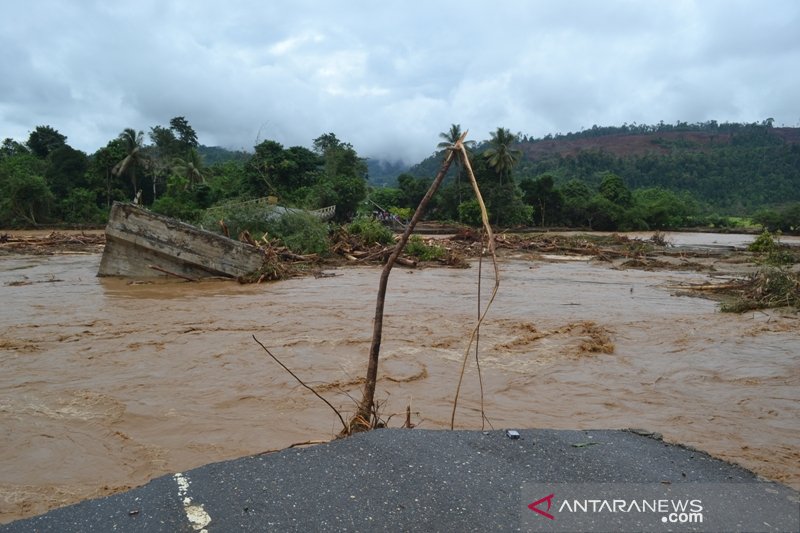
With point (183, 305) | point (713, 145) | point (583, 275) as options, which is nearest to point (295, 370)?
point (183, 305)

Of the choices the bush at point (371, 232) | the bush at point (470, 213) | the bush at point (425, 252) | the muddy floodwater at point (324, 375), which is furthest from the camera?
the bush at point (470, 213)

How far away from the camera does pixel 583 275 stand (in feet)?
51.7

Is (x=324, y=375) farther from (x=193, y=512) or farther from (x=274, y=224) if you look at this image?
(x=274, y=224)

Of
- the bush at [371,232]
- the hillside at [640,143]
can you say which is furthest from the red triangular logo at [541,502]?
the hillside at [640,143]

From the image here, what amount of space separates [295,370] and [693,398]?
3.77 meters

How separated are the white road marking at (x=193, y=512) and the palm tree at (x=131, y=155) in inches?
1705

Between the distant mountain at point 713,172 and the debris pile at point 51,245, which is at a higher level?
the distant mountain at point 713,172

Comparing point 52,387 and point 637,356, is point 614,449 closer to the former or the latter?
point 637,356

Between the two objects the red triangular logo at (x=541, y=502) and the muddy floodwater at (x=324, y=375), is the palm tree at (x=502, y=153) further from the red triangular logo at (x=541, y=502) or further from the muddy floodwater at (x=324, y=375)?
the red triangular logo at (x=541, y=502)

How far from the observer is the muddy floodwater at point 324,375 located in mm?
3729

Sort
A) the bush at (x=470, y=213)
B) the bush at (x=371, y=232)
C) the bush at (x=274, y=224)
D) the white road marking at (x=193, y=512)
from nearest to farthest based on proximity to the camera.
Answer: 1. the white road marking at (x=193, y=512)
2. the bush at (x=274, y=224)
3. the bush at (x=371, y=232)
4. the bush at (x=470, y=213)

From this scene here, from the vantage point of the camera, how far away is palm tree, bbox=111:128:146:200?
134ft

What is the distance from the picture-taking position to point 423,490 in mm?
2434

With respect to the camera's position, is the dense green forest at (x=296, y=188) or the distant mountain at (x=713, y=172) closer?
the dense green forest at (x=296, y=188)
